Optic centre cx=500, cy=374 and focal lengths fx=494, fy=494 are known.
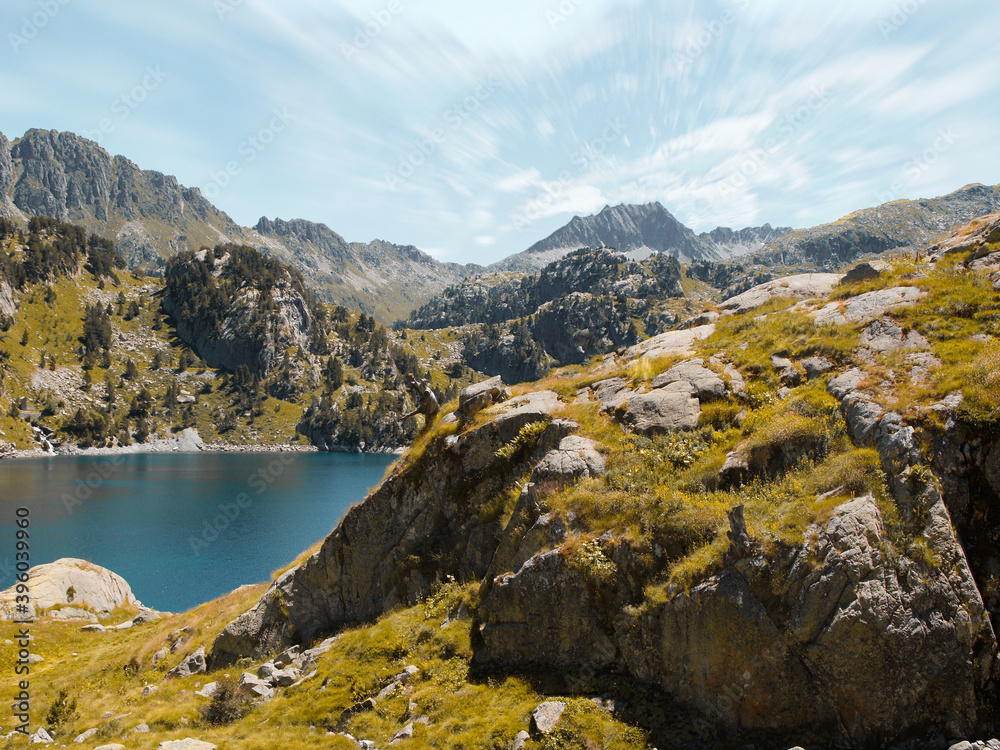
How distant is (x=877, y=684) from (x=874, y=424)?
6215mm

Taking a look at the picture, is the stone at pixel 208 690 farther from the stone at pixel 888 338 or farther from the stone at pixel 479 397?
the stone at pixel 888 338

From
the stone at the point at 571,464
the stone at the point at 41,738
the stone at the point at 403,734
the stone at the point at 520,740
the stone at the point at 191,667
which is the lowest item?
the stone at the point at 191,667

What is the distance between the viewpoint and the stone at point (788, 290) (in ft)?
85.3

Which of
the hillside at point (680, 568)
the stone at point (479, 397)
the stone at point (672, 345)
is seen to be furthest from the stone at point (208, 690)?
the stone at point (672, 345)

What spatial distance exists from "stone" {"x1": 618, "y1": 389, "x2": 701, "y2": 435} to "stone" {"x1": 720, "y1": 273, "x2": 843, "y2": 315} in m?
11.2

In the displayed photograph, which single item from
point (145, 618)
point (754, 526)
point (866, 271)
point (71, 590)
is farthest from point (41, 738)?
point (866, 271)

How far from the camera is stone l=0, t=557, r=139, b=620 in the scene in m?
39.7

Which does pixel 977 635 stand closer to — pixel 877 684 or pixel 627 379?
pixel 877 684

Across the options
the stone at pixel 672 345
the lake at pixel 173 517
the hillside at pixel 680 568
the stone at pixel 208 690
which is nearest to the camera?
the hillside at pixel 680 568

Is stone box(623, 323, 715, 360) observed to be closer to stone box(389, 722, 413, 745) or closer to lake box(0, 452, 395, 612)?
stone box(389, 722, 413, 745)

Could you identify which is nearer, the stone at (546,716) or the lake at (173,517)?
the stone at (546,716)

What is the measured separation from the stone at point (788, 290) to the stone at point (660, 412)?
11.2 m

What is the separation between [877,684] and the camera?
9852 millimetres

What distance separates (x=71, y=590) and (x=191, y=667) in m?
30.4
